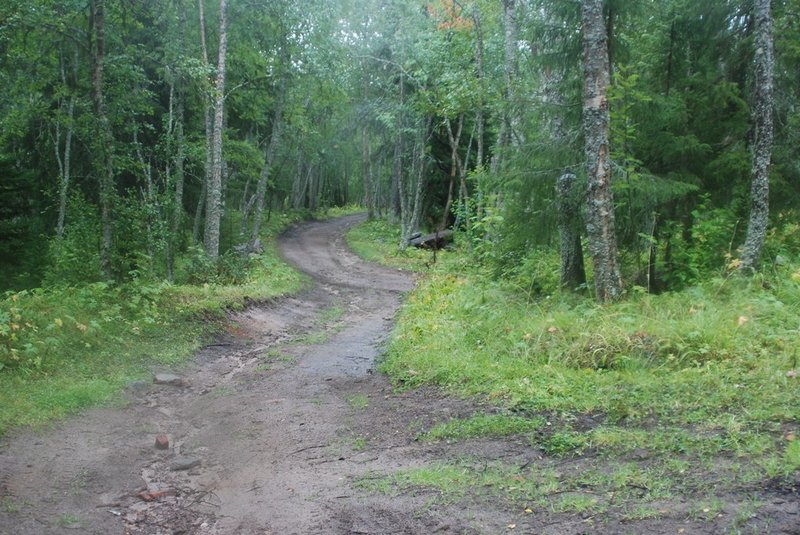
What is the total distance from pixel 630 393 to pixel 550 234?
4.80 meters

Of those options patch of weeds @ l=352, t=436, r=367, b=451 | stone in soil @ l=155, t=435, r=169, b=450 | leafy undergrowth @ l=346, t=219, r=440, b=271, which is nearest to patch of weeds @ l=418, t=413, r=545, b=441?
patch of weeds @ l=352, t=436, r=367, b=451

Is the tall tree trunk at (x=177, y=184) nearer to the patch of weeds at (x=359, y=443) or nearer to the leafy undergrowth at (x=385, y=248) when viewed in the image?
the leafy undergrowth at (x=385, y=248)

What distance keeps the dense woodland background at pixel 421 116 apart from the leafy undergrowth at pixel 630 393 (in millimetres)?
2395

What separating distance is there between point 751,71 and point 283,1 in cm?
1382

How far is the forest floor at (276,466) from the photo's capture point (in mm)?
4242

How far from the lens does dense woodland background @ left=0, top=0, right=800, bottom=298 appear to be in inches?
409

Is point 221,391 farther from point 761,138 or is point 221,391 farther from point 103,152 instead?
point 761,138

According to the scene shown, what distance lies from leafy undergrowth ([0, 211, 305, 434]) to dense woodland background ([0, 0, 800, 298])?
5.25 feet

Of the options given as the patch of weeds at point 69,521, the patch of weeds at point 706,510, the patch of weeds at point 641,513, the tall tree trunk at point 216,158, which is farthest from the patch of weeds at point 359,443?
the tall tree trunk at point 216,158

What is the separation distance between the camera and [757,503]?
151 inches

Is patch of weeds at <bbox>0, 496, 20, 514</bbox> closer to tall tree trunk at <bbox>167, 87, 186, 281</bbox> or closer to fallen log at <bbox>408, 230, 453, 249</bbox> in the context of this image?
tall tree trunk at <bbox>167, 87, 186, 281</bbox>

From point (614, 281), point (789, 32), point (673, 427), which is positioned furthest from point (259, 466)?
point (789, 32)

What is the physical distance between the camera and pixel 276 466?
5867mm

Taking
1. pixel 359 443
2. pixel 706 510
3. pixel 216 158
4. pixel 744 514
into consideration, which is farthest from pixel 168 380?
pixel 216 158
